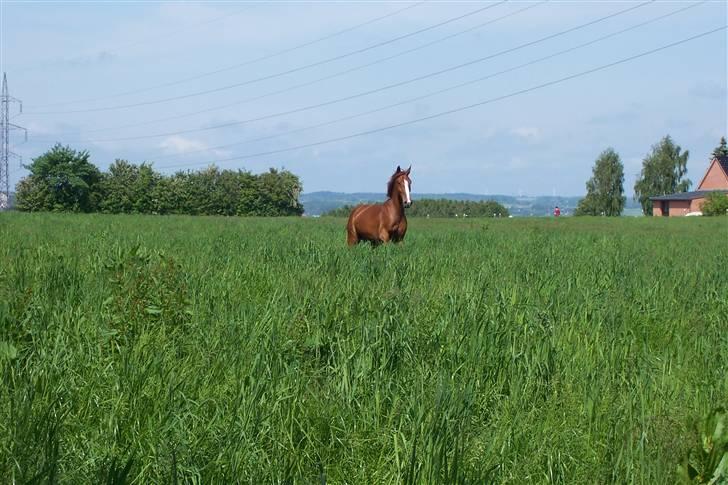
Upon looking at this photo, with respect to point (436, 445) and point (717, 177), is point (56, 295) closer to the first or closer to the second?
point (436, 445)

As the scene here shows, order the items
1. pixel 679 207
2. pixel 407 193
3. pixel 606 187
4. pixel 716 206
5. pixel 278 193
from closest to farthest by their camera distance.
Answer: pixel 407 193 < pixel 716 206 < pixel 278 193 < pixel 679 207 < pixel 606 187

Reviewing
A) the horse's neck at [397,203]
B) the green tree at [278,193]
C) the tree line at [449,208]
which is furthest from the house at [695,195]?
the horse's neck at [397,203]

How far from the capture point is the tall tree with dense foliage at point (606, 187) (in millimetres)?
137125

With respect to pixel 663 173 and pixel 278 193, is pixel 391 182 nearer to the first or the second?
pixel 278 193

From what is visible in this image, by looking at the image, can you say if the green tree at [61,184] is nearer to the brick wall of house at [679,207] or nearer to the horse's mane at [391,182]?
the horse's mane at [391,182]

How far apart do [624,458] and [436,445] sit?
1.01 meters

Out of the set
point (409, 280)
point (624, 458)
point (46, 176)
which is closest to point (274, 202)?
point (46, 176)

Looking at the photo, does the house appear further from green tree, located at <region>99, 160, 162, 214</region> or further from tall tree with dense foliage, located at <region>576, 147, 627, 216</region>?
green tree, located at <region>99, 160, 162, 214</region>

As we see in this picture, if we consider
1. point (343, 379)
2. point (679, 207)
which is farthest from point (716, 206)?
point (343, 379)

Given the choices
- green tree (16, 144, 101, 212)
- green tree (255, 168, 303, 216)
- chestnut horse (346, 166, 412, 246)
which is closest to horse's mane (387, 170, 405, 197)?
chestnut horse (346, 166, 412, 246)

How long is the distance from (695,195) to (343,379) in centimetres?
10529

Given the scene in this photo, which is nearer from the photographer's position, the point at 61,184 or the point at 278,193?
the point at 61,184

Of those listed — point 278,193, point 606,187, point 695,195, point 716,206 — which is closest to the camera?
point 716,206

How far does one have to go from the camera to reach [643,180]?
418 feet
